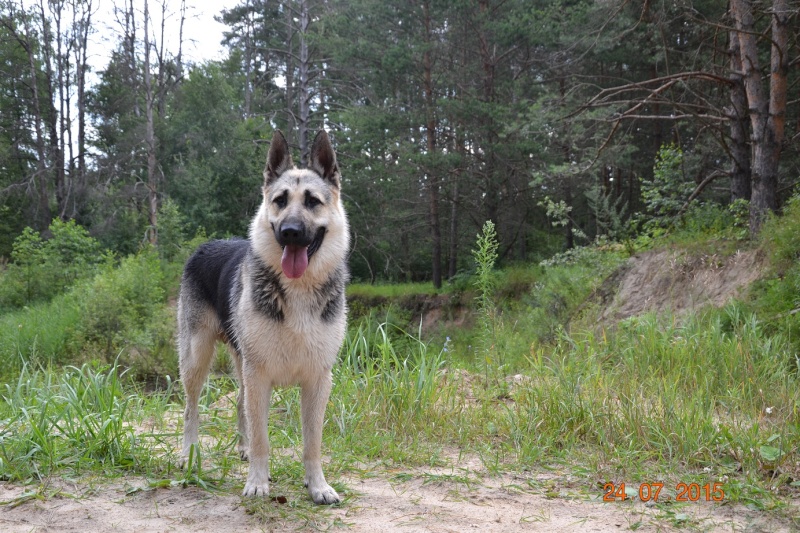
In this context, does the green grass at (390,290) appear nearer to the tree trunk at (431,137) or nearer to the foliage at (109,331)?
the tree trunk at (431,137)

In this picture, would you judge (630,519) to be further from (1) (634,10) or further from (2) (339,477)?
(1) (634,10)

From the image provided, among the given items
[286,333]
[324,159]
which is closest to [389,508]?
[286,333]

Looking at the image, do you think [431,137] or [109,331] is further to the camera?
[431,137]

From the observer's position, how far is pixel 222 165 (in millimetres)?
27594

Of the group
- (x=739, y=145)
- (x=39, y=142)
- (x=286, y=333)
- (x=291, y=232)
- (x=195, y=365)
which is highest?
(x=39, y=142)

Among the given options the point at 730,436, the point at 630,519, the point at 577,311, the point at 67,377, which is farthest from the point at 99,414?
the point at 577,311

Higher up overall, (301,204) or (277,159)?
(277,159)

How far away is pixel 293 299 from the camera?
11.8ft

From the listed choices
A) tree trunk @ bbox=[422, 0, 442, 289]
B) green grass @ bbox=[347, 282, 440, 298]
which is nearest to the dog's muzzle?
tree trunk @ bbox=[422, 0, 442, 289]

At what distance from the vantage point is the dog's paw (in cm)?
352

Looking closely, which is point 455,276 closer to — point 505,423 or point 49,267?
point 49,267
